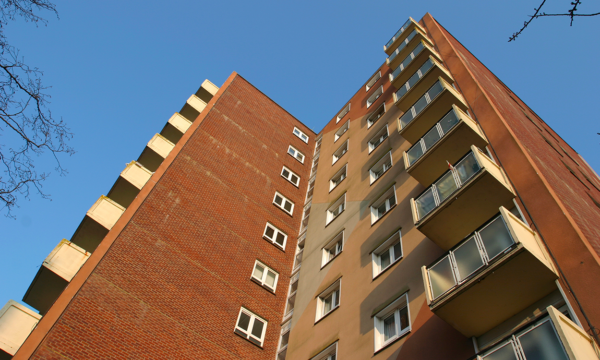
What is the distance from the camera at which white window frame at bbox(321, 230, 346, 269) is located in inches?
732

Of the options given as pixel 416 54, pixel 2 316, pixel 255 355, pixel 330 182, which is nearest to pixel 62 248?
pixel 2 316

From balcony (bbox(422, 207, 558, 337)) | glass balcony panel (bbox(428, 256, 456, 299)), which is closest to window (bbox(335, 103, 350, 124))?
glass balcony panel (bbox(428, 256, 456, 299))

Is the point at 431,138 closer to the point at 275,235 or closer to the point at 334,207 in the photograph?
the point at 334,207

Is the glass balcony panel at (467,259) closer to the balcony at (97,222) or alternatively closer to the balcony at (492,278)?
the balcony at (492,278)

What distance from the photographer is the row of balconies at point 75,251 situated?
43.3ft

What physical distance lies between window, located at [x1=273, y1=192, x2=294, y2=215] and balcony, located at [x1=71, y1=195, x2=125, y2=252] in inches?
355

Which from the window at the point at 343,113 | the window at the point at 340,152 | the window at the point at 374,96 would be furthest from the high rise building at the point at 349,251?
the window at the point at 343,113

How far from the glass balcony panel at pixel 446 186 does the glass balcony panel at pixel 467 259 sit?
229 centimetres

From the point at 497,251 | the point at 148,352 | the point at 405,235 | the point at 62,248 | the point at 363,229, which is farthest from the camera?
the point at 363,229

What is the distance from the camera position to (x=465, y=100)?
18188mm

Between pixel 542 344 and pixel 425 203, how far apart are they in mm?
6017

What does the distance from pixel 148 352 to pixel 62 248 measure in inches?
223

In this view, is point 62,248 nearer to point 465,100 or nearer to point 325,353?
point 325,353

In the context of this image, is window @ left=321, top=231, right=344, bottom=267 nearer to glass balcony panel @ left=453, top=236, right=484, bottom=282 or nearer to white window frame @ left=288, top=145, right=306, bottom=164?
glass balcony panel @ left=453, top=236, right=484, bottom=282
